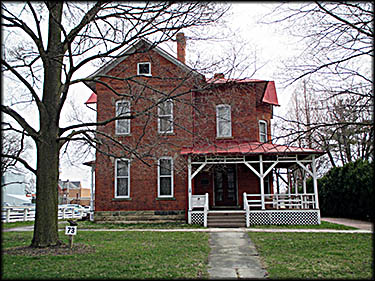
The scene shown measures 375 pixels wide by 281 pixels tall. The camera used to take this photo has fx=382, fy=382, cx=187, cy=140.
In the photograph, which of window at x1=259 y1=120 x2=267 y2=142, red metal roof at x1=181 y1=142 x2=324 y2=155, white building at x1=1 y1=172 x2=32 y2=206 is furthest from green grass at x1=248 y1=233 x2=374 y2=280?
white building at x1=1 y1=172 x2=32 y2=206

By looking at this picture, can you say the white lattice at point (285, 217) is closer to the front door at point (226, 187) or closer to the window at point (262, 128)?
the front door at point (226, 187)

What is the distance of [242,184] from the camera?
20.7 metres

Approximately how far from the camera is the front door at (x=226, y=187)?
822 inches

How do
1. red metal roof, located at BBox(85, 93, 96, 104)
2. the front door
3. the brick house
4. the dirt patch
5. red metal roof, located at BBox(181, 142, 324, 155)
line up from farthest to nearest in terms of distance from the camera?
1. red metal roof, located at BBox(85, 93, 96, 104)
2. the front door
3. the brick house
4. red metal roof, located at BBox(181, 142, 324, 155)
5. the dirt patch

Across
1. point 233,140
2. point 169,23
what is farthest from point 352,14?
point 233,140

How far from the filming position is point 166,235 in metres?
14.2

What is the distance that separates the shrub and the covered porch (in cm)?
321

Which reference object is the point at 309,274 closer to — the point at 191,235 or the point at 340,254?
the point at 340,254

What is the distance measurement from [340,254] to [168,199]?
35.7 feet

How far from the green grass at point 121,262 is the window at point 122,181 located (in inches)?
280

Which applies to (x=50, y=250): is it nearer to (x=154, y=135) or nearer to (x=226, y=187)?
(x=154, y=135)

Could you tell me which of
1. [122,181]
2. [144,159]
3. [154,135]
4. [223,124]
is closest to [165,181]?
[144,159]

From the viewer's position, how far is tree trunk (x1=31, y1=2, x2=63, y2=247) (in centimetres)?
1097

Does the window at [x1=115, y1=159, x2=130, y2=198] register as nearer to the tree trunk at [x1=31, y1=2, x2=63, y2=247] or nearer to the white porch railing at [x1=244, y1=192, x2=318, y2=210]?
the white porch railing at [x1=244, y1=192, x2=318, y2=210]
